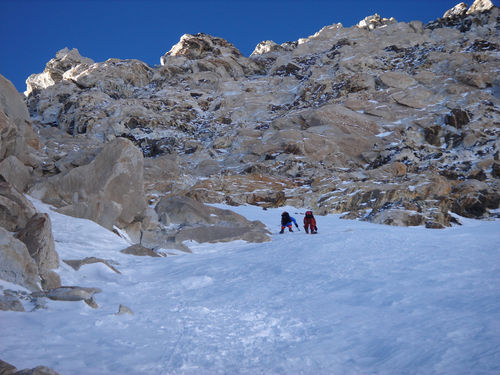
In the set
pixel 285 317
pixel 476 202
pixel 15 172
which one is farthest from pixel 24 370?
pixel 476 202

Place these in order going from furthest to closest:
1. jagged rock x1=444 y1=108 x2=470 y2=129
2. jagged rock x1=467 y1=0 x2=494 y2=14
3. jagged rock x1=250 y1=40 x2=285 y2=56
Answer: jagged rock x1=250 y1=40 x2=285 y2=56, jagged rock x1=467 y1=0 x2=494 y2=14, jagged rock x1=444 y1=108 x2=470 y2=129

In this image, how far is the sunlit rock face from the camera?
2753cm

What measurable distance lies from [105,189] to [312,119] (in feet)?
125

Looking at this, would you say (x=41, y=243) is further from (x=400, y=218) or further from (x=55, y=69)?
(x=55, y=69)

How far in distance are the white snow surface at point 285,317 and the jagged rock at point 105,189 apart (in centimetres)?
362

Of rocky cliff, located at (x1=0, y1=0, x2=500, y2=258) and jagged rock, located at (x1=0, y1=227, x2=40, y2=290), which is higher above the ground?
rocky cliff, located at (x1=0, y1=0, x2=500, y2=258)

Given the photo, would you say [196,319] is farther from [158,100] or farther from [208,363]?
[158,100]

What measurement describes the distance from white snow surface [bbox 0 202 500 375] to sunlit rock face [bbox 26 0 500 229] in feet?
23.5

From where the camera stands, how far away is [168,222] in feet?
55.5

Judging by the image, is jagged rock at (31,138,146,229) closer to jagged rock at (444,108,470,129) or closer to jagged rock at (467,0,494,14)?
jagged rock at (444,108,470,129)

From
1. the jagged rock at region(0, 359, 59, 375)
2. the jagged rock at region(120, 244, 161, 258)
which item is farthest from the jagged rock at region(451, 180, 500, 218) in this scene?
the jagged rock at region(0, 359, 59, 375)

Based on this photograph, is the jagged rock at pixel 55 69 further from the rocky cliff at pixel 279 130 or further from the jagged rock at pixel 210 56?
the jagged rock at pixel 210 56

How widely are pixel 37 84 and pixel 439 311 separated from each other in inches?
3625

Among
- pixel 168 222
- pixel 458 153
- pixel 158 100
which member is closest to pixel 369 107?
pixel 458 153
